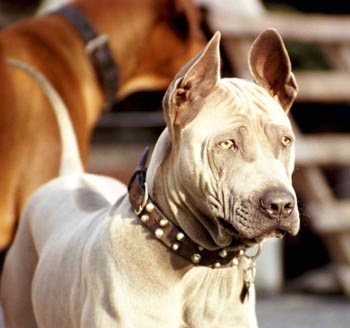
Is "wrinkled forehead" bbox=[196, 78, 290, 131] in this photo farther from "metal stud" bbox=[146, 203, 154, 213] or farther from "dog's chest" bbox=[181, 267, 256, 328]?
"dog's chest" bbox=[181, 267, 256, 328]

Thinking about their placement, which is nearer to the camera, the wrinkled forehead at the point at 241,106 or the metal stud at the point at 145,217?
the wrinkled forehead at the point at 241,106

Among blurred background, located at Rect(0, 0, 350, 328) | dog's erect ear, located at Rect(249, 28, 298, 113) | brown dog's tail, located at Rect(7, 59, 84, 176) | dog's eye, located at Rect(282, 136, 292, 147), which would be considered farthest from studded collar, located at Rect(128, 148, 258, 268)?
blurred background, located at Rect(0, 0, 350, 328)

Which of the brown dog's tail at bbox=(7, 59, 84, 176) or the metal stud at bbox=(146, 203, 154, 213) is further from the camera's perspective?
the brown dog's tail at bbox=(7, 59, 84, 176)

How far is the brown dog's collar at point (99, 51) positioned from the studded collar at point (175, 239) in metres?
2.53

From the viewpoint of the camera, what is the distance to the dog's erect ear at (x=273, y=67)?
11.4 feet

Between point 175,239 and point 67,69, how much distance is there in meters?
2.50

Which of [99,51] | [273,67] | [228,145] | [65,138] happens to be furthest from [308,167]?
[228,145]

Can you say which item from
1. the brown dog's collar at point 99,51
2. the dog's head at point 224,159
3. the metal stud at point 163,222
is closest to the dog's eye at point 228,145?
the dog's head at point 224,159

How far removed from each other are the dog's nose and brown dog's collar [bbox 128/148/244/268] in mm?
328

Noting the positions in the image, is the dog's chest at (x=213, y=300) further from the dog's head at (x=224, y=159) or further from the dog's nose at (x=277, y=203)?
the dog's nose at (x=277, y=203)

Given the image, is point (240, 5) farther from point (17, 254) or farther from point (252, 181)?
point (252, 181)

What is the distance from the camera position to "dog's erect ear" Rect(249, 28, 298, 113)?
3473 millimetres

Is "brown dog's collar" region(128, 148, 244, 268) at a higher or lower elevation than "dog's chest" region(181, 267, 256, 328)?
higher

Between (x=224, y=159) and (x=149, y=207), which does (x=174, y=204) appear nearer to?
(x=149, y=207)
